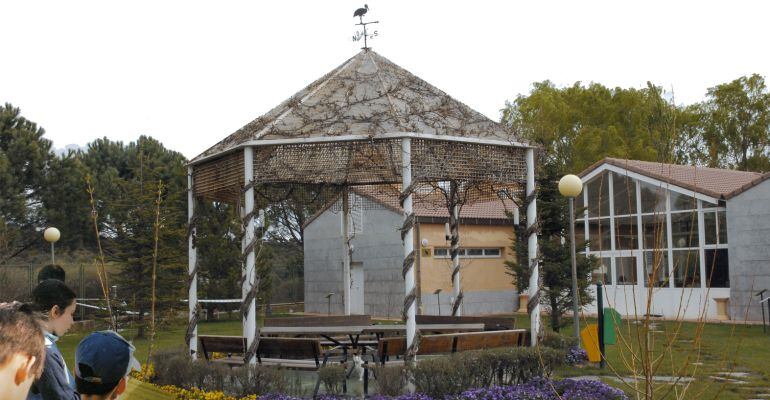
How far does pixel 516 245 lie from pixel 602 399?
12796 millimetres

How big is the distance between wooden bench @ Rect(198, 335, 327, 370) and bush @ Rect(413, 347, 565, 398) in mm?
1516

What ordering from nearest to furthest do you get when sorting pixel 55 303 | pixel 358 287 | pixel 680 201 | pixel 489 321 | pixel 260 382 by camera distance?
1. pixel 55 303
2. pixel 260 382
3. pixel 489 321
4. pixel 680 201
5. pixel 358 287

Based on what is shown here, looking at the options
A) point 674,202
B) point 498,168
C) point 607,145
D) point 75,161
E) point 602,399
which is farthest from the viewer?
point 607,145

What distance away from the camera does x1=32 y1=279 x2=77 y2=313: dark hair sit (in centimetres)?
421

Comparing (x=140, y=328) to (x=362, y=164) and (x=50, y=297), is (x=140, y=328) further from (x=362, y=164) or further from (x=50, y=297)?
(x=50, y=297)

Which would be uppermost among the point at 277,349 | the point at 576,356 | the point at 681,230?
the point at 681,230

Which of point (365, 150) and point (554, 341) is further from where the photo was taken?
point (554, 341)

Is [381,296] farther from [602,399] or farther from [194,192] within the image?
[602,399]

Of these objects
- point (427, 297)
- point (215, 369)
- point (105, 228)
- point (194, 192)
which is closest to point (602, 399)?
point (215, 369)

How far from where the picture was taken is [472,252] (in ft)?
105

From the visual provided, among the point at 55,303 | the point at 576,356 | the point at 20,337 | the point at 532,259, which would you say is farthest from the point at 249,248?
the point at 20,337

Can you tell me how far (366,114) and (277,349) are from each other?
11.4 feet

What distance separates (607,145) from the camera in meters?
40.2

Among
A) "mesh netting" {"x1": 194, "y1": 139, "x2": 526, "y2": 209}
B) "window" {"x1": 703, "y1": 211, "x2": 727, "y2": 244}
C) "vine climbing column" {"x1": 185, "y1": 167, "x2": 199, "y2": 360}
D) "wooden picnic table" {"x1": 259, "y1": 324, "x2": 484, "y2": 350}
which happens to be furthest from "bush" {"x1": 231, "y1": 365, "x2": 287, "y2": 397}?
"window" {"x1": 703, "y1": 211, "x2": 727, "y2": 244}
